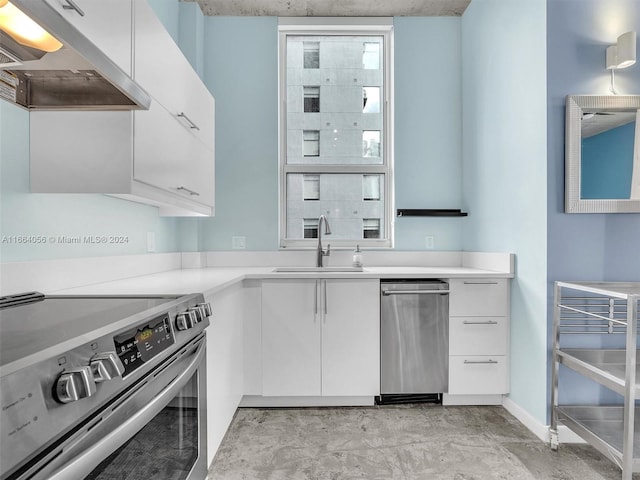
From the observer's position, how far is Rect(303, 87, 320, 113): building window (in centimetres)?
306

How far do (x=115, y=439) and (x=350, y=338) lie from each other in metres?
1.70

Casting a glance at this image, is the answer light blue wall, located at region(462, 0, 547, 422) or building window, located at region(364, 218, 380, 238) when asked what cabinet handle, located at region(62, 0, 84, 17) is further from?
building window, located at region(364, 218, 380, 238)

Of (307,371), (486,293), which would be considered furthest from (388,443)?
(486,293)

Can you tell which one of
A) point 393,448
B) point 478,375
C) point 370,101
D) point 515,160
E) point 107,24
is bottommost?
point 393,448

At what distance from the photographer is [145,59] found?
1.46m

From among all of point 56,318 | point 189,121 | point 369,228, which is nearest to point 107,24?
point 189,121

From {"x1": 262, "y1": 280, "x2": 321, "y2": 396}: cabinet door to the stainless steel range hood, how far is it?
138 cm

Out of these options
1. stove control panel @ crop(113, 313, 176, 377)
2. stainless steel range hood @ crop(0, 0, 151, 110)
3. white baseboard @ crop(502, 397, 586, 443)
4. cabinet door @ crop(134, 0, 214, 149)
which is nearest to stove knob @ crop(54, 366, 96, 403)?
stove control panel @ crop(113, 313, 176, 377)

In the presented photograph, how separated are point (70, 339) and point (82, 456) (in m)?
0.21

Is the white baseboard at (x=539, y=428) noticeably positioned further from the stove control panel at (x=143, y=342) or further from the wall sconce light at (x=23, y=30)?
the wall sconce light at (x=23, y=30)

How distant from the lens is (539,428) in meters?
2.01

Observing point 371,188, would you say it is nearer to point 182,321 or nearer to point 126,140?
point 126,140

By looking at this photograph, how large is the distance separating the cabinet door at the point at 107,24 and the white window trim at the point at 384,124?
169 cm

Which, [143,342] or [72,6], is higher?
[72,6]
